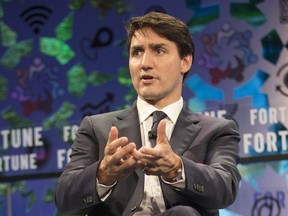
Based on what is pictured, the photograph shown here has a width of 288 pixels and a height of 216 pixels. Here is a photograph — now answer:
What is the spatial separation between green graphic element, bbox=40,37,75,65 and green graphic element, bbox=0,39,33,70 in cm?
9

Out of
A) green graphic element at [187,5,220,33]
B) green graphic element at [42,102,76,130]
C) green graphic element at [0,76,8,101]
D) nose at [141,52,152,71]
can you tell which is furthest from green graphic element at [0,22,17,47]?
nose at [141,52,152,71]

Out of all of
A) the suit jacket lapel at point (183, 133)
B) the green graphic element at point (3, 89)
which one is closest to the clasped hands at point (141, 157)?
the suit jacket lapel at point (183, 133)

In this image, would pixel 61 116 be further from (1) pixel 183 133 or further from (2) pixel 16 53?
(1) pixel 183 133

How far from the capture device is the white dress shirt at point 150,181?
2012 millimetres

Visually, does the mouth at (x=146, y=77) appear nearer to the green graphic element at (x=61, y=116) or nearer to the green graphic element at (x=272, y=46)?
the green graphic element at (x=272, y=46)

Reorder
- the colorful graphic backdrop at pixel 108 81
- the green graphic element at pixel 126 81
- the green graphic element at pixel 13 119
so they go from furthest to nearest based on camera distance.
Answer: the green graphic element at pixel 13 119
the green graphic element at pixel 126 81
the colorful graphic backdrop at pixel 108 81

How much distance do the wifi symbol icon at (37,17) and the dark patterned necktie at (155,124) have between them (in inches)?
82.6

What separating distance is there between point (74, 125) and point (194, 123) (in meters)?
1.82

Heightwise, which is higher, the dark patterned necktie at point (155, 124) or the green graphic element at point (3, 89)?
the green graphic element at point (3, 89)

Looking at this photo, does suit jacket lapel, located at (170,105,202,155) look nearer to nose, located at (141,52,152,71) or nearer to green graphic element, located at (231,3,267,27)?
Answer: nose, located at (141,52,152,71)

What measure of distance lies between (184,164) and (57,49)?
89.6 inches

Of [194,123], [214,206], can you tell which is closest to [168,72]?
[194,123]

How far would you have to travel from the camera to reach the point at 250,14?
367 cm

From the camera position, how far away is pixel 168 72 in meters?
2.21
